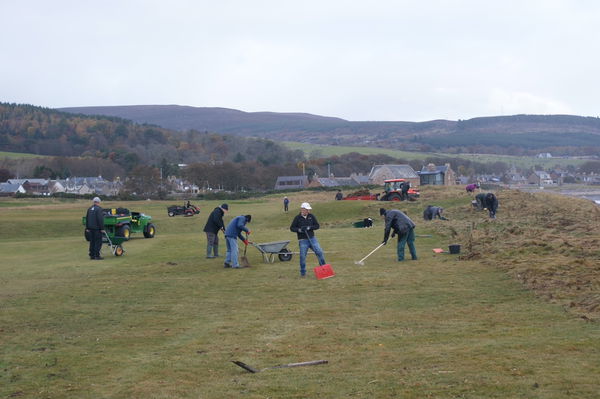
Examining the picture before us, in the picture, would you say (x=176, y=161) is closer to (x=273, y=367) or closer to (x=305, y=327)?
(x=305, y=327)

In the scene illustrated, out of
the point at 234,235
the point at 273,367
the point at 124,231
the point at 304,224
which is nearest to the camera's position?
the point at 273,367

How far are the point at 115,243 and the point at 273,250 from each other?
754cm

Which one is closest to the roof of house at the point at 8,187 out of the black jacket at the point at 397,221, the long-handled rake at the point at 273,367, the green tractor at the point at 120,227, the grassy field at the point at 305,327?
the green tractor at the point at 120,227

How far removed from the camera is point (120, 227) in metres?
29.1

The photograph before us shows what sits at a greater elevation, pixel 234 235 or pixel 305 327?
pixel 234 235

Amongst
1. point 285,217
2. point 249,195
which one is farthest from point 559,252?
point 249,195

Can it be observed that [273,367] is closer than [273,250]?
Yes

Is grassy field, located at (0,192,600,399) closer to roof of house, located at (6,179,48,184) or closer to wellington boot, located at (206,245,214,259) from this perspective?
wellington boot, located at (206,245,214,259)

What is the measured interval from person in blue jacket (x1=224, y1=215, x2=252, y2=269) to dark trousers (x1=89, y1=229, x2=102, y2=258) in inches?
209

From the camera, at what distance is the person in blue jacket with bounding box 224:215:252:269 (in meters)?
20.9

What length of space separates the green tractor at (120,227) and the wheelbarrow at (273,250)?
6.25 meters

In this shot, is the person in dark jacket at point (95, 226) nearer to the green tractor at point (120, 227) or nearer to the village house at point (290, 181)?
the green tractor at point (120, 227)

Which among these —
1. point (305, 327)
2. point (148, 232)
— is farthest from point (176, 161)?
point (305, 327)

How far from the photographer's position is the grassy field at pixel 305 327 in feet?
27.6
